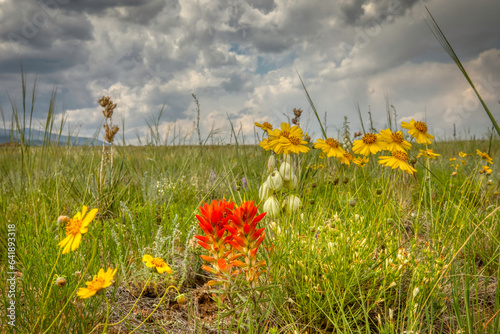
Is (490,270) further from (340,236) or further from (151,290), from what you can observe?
(151,290)

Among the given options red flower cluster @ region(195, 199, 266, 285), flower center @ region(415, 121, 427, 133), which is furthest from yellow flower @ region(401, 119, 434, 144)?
red flower cluster @ region(195, 199, 266, 285)

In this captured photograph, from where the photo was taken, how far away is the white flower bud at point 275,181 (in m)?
1.67

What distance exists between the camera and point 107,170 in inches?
129

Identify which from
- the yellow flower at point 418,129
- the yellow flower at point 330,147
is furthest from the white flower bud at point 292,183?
the yellow flower at point 418,129

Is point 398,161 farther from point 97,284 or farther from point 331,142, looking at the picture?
point 97,284

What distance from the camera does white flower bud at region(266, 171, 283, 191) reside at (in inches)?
65.6

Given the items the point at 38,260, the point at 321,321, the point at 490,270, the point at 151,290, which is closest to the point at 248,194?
the point at 151,290

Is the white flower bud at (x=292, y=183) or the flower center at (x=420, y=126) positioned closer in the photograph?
the white flower bud at (x=292, y=183)

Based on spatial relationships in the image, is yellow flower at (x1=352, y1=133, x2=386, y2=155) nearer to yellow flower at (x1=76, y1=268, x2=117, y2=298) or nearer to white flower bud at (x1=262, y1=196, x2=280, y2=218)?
white flower bud at (x1=262, y1=196, x2=280, y2=218)

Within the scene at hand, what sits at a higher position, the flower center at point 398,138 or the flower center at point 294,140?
the flower center at point 398,138

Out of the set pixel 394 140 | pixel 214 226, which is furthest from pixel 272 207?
pixel 394 140

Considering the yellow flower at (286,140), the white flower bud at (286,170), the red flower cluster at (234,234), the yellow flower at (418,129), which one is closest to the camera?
the red flower cluster at (234,234)

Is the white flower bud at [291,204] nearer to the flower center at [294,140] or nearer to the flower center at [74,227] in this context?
the flower center at [294,140]

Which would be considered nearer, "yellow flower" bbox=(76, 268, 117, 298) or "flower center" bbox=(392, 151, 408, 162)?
"yellow flower" bbox=(76, 268, 117, 298)
